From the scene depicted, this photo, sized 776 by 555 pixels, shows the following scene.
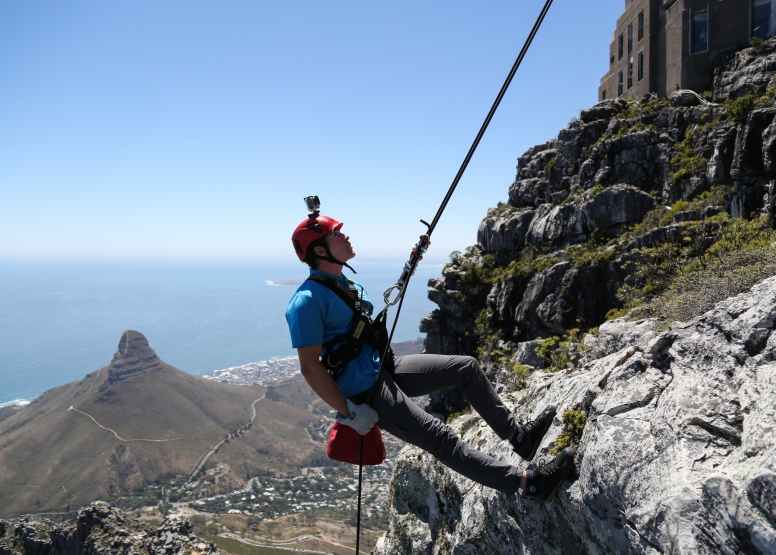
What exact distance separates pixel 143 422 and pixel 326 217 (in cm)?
13713

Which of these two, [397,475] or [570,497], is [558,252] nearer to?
[397,475]

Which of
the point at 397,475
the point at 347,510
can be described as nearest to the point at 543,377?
the point at 397,475

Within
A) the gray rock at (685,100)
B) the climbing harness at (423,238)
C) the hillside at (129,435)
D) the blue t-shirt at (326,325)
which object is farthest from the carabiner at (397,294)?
the hillside at (129,435)

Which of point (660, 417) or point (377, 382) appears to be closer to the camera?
point (660, 417)

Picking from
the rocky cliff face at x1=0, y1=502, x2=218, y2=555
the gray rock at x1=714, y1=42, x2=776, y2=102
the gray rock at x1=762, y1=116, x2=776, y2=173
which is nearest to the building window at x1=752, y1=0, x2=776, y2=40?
the gray rock at x1=714, y1=42, x2=776, y2=102

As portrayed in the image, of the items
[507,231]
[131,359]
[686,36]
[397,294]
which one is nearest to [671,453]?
[397,294]

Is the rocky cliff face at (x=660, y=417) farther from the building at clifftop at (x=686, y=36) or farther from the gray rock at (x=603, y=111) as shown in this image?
the gray rock at (x=603, y=111)

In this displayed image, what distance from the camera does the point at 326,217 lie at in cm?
478

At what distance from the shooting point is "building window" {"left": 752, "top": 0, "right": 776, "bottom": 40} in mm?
23156

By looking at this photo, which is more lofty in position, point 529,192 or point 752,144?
point 529,192

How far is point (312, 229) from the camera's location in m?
4.75

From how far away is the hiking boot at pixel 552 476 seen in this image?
3947 mm

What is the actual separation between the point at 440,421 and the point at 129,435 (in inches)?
→ 5139

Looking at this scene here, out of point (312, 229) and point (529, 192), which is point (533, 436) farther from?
point (529, 192)
